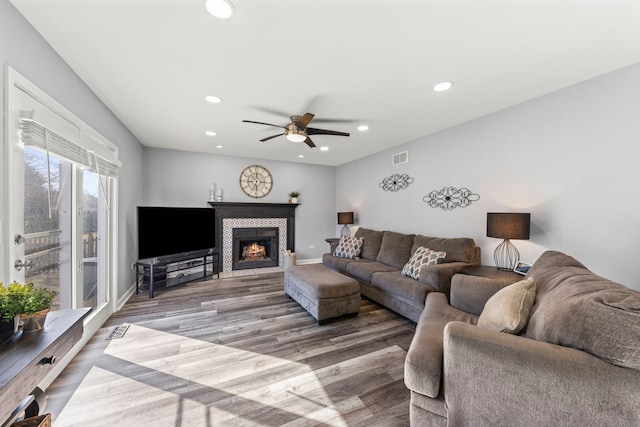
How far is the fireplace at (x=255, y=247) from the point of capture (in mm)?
5332

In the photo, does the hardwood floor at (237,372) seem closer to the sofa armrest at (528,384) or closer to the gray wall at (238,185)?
the sofa armrest at (528,384)

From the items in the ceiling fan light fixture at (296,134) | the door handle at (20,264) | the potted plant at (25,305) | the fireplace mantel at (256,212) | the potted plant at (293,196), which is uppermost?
the ceiling fan light fixture at (296,134)

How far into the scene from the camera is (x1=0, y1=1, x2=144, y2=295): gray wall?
4.62 feet

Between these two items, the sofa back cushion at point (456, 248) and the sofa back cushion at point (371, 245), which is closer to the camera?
the sofa back cushion at point (456, 248)

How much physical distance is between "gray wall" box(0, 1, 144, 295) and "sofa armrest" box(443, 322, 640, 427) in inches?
102

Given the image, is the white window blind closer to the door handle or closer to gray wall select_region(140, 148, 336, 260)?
the door handle

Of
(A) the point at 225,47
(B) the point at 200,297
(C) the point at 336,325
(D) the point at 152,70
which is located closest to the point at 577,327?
(C) the point at 336,325

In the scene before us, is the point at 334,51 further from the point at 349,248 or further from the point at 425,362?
the point at 349,248

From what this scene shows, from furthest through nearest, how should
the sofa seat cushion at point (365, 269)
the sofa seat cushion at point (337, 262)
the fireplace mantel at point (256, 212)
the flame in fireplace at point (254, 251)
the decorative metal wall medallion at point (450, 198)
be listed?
the flame in fireplace at point (254, 251) < the fireplace mantel at point (256, 212) < the sofa seat cushion at point (337, 262) < the sofa seat cushion at point (365, 269) < the decorative metal wall medallion at point (450, 198)

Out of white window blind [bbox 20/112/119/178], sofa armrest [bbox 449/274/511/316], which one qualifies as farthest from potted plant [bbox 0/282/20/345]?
sofa armrest [bbox 449/274/511/316]

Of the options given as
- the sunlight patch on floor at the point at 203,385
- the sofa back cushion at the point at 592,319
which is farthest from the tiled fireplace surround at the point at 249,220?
the sofa back cushion at the point at 592,319

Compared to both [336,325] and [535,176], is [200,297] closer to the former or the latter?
[336,325]

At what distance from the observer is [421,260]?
3.15 m

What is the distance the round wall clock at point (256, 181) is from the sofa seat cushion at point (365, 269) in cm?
284
